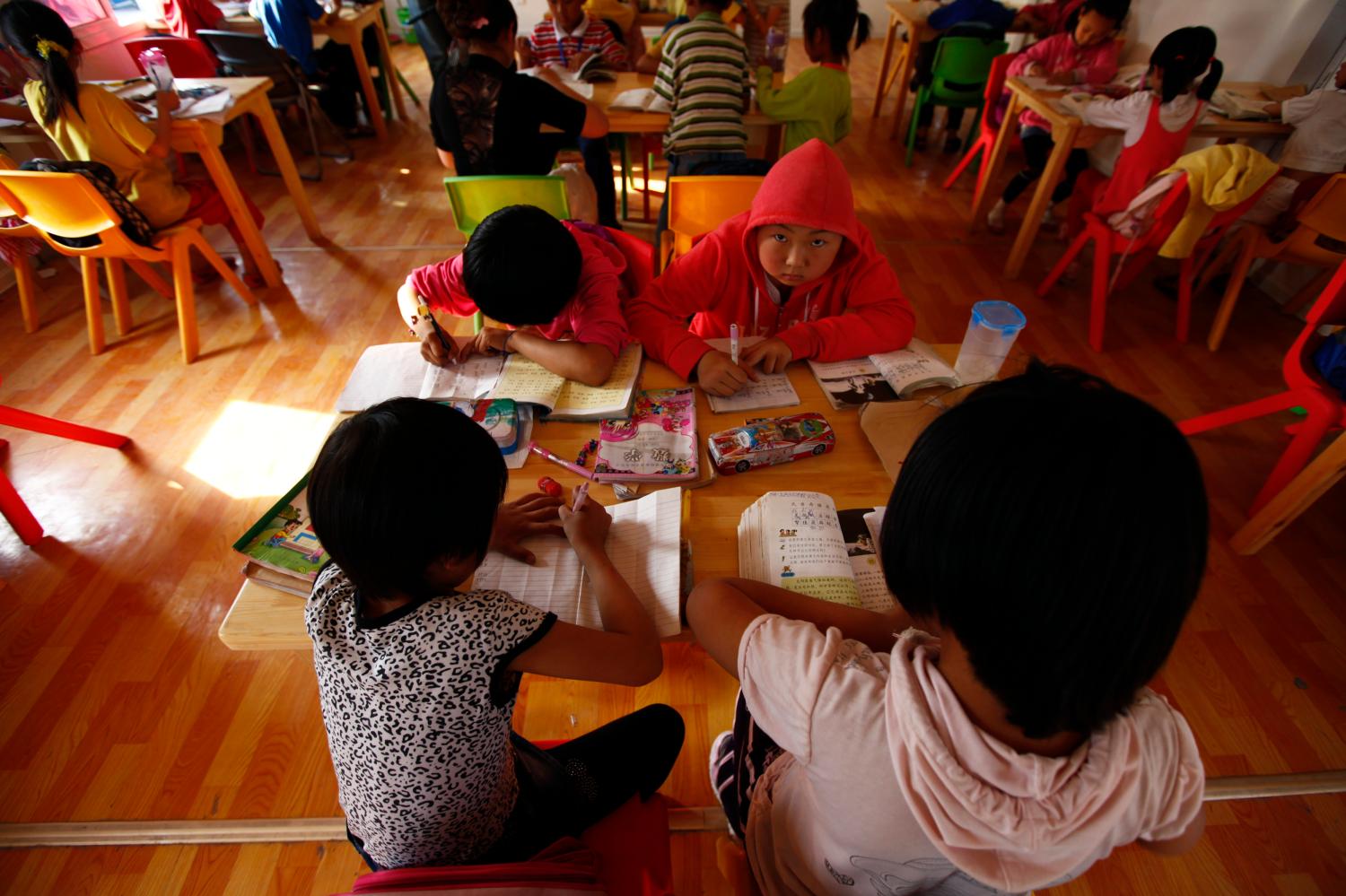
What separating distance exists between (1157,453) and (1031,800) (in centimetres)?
28

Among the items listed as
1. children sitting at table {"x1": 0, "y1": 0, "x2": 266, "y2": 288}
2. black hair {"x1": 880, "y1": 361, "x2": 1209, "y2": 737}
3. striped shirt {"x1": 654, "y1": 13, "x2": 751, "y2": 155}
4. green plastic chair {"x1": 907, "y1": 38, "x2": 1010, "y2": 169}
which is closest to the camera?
black hair {"x1": 880, "y1": 361, "x2": 1209, "y2": 737}

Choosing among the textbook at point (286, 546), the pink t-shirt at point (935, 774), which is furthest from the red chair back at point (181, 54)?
the pink t-shirt at point (935, 774)

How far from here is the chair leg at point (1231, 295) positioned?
8.11ft

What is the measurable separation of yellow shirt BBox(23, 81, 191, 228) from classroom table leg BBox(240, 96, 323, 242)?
62 cm

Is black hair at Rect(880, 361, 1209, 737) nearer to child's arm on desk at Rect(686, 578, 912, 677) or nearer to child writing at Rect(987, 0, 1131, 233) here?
child's arm on desk at Rect(686, 578, 912, 677)

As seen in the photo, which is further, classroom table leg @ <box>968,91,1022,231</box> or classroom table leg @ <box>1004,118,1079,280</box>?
classroom table leg @ <box>968,91,1022,231</box>

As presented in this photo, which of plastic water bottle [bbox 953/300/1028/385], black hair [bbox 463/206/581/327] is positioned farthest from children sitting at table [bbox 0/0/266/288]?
plastic water bottle [bbox 953/300/1028/385]

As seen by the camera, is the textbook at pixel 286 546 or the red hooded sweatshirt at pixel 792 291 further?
the red hooded sweatshirt at pixel 792 291

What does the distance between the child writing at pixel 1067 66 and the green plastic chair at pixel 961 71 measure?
0.23 metres

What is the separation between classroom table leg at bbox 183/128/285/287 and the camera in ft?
8.49

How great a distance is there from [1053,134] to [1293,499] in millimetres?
1879

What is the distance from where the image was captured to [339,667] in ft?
2.20

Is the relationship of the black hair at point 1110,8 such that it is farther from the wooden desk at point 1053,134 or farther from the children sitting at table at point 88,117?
the children sitting at table at point 88,117

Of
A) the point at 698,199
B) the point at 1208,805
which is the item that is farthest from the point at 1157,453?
the point at 698,199
